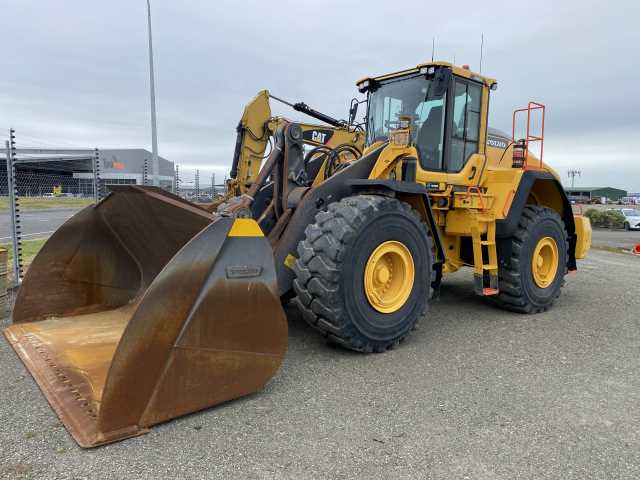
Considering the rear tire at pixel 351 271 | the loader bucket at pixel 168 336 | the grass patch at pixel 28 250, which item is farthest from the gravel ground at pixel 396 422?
the grass patch at pixel 28 250

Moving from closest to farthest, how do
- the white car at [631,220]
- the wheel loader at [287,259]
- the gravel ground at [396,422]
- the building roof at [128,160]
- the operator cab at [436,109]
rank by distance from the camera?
1. the gravel ground at [396,422]
2. the wheel loader at [287,259]
3. the operator cab at [436,109]
4. the white car at [631,220]
5. the building roof at [128,160]

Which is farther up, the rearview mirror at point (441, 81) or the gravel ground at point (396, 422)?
the rearview mirror at point (441, 81)

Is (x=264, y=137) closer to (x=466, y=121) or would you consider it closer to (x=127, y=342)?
(x=466, y=121)

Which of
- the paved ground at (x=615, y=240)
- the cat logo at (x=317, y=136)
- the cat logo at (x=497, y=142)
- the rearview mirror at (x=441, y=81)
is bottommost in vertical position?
the paved ground at (x=615, y=240)

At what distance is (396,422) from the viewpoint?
297 cm

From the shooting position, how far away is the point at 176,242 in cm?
440

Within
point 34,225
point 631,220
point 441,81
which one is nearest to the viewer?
point 441,81

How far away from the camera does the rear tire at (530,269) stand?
564 cm

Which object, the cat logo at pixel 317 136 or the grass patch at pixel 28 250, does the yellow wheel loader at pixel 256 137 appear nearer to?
the cat logo at pixel 317 136

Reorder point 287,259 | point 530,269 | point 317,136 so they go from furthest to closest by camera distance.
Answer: point 317,136 → point 530,269 → point 287,259

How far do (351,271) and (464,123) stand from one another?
8.81 feet

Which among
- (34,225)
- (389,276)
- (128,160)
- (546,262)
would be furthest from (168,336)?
(128,160)

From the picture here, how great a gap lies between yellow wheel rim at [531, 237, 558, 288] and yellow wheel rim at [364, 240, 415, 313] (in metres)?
2.47

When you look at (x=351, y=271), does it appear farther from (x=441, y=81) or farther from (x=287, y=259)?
(x=441, y=81)
